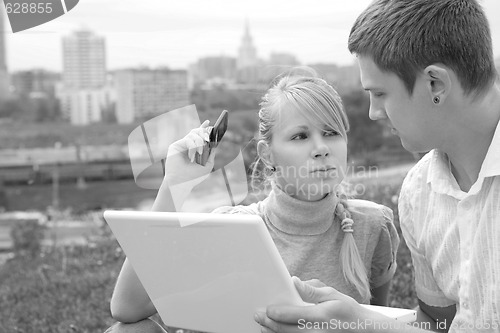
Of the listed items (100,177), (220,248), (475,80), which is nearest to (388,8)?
(475,80)

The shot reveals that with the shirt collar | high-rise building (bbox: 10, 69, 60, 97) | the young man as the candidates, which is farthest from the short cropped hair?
high-rise building (bbox: 10, 69, 60, 97)

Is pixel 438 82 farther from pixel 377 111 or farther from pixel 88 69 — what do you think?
pixel 88 69

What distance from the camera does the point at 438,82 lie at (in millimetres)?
1714

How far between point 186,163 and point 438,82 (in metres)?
0.63

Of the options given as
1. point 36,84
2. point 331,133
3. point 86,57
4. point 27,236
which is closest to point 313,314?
point 331,133

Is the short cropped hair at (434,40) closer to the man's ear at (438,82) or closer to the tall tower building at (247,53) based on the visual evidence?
the man's ear at (438,82)

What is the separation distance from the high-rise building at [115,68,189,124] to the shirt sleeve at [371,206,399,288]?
65cm

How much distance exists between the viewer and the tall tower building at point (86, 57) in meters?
2.33

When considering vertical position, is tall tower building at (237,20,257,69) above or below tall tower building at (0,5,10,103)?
above

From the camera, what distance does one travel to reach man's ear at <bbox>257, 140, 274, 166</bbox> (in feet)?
6.86

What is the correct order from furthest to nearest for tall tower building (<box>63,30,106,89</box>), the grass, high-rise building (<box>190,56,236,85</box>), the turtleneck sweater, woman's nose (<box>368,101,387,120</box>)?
the grass
tall tower building (<box>63,30,106,89</box>)
high-rise building (<box>190,56,236,85</box>)
the turtleneck sweater
woman's nose (<box>368,101,387,120</box>)

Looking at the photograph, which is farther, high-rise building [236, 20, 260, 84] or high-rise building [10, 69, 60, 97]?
high-rise building [10, 69, 60, 97]

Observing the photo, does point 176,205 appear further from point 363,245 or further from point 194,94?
point 363,245

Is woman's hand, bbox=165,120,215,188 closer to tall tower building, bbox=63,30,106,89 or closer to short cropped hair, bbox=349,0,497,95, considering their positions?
short cropped hair, bbox=349,0,497,95
